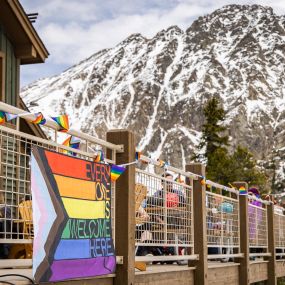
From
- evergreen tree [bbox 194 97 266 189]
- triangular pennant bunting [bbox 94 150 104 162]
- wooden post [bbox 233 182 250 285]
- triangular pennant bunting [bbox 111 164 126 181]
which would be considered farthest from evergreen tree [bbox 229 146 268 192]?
triangular pennant bunting [bbox 94 150 104 162]

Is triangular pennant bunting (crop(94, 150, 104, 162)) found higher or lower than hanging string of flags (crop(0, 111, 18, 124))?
lower

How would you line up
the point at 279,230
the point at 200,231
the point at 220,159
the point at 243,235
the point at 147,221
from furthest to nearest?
the point at 220,159, the point at 279,230, the point at 243,235, the point at 200,231, the point at 147,221

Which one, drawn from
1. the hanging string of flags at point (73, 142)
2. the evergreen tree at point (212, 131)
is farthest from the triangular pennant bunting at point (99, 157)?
the evergreen tree at point (212, 131)

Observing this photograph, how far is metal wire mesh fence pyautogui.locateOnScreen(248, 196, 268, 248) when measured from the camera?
11.5 metres

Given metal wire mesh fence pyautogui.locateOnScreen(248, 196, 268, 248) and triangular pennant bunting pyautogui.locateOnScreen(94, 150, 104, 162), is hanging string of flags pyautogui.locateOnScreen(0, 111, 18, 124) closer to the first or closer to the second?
triangular pennant bunting pyautogui.locateOnScreen(94, 150, 104, 162)

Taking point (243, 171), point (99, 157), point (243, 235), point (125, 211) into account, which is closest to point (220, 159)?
point (243, 171)

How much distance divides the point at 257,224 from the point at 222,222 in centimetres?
250

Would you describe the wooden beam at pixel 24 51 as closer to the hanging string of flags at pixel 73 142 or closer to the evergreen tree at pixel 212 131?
the hanging string of flags at pixel 73 142

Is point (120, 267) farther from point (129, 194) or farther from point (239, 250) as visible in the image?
point (239, 250)

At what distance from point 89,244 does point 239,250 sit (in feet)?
19.0

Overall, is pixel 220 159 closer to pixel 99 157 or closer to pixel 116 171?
pixel 116 171

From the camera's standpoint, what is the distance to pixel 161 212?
7.20 m

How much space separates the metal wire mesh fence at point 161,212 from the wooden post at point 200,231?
108 millimetres

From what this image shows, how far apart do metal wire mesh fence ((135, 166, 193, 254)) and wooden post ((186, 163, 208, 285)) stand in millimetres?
108
